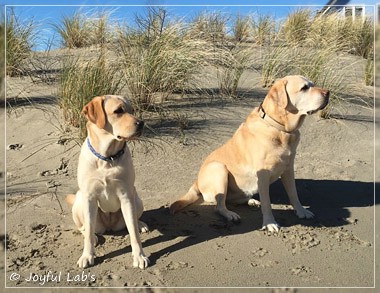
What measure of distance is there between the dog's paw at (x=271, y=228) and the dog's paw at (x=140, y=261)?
121 cm

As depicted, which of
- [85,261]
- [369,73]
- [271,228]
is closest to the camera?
[85,261]

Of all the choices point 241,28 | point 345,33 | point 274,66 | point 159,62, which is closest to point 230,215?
point 159,62

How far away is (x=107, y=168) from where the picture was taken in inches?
148

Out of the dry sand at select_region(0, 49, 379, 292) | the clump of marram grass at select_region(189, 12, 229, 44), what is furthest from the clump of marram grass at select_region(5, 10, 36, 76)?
the clump of marram grass at select_region(189, 12, 229, 44)

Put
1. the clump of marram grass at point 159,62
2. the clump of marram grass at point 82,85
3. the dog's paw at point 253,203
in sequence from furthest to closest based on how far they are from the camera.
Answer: the clump of marram grass at point 159,62 → the clump of marram grass at point 82,85 → the dog's paw at point 253,203

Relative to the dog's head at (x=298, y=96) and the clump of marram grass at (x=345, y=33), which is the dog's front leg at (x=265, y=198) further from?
the clump of marram grass at (x=345, y=33)

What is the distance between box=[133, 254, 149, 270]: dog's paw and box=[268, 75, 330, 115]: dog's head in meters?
1.87

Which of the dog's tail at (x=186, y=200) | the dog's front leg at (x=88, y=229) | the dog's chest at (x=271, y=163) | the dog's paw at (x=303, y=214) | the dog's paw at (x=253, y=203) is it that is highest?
the dog's chest at (x=271, y=163)

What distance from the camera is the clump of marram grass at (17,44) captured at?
785cm

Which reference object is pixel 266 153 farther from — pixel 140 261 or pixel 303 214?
pixel 140 261

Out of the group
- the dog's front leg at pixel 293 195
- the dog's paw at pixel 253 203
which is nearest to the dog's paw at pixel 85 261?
the dog's paw at pixel 253 203

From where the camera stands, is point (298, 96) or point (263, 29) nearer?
point (298, 96)

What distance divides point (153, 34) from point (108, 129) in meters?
4.45

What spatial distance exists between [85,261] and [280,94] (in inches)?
90.0
